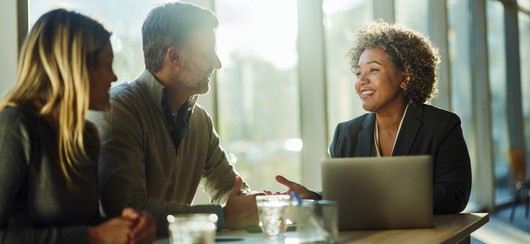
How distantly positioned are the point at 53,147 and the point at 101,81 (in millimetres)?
229

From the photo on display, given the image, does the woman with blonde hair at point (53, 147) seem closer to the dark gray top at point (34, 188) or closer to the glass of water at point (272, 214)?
the dark gray top at point (34, 188)

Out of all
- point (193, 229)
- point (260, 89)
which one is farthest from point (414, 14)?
point (193, 229)

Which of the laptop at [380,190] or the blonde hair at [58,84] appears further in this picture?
the laptop at [380,190]

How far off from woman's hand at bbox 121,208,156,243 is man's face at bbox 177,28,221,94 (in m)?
0.74

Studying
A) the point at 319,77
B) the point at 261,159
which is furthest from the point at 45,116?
the point at 261,159

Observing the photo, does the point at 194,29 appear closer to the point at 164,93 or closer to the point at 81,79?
the point at 164,93

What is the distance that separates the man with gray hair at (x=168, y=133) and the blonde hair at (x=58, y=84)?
29 cm

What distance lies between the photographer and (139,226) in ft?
5.10

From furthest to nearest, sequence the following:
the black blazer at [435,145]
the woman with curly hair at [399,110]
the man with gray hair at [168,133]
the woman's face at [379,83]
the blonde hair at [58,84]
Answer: the woman's face at [379,83] < the woman with curly hair at [399,110] < the black blazer at [435,145] < the man with gray hair at [168,133] < the blonde hair at [58,84]

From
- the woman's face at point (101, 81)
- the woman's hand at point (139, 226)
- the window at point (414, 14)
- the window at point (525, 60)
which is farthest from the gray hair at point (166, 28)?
the window at point (525, 60)

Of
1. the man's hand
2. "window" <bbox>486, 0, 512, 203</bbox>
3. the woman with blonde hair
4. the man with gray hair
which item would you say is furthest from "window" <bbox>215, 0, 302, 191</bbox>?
"window" <bbox>486, 0, 512, 203</bbox>

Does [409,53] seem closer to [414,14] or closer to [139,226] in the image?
[139,226]

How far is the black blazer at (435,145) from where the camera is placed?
246 centimetres

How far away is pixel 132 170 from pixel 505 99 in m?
8.26
